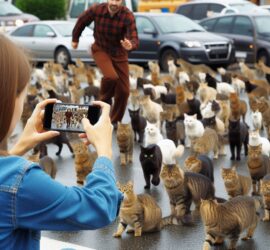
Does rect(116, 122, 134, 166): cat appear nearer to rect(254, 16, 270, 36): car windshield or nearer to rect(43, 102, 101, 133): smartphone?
rect(43, 102, 101, 133): smartphone

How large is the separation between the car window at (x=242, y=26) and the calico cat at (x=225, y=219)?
15707 mm

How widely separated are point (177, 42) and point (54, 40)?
4125 millimetres

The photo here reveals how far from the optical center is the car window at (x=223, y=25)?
22.8 m

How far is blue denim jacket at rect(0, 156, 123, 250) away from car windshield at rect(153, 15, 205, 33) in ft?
61.9

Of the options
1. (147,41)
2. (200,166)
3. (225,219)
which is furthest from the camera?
(147,41)

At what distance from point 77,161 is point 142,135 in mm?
2755

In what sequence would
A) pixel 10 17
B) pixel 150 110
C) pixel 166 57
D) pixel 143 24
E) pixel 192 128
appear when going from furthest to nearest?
pixel 10 17 → pixel 143 24 → pixel 166 57 → pixel 150 110 → pixel 192 128

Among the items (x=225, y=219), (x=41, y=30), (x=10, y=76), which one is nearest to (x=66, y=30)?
(x=41, y=30)

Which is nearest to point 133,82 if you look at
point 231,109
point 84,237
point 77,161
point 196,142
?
point 231,109

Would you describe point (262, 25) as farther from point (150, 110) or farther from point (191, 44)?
point (150, 110)

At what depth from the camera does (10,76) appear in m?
2.50

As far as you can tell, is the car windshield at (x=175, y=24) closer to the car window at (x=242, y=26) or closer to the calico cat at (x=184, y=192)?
the car window at (x=242, y=26)

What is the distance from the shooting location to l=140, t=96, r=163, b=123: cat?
11964 millimetres

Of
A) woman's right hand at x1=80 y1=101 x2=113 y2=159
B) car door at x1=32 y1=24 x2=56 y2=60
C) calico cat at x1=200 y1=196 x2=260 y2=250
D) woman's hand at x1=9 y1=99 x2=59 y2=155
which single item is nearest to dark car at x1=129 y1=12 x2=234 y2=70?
car door at x1=32 y1=24 x2=56 y2=60
